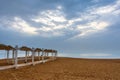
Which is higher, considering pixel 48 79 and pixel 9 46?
Result: pixel 9 46

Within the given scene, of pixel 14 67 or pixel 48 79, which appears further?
pixel 14 67

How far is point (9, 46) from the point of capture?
17.6 metres

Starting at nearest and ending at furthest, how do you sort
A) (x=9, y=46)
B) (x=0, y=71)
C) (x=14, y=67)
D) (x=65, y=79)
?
(x=65, y=79), (x=0, y=71), (x=14, y=67), (x=9, y=46)

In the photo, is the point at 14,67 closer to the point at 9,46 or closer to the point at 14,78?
the point at 9,46

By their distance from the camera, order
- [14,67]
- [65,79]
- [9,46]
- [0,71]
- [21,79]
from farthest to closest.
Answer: [9,46] < [14,67] < [0,71] < [65,79] < [21,79]

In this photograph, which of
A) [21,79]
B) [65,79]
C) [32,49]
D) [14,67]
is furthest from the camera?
[32,49]

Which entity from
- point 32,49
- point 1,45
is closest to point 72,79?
point 1,45

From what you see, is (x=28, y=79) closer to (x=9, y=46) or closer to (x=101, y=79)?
(x=101, y=79)

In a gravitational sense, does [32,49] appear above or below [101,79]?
above

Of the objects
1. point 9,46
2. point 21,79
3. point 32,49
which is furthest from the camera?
point 32,49

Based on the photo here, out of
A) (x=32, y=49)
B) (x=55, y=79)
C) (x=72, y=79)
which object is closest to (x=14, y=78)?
(x=55, y=79)

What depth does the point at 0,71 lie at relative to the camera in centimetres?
1370

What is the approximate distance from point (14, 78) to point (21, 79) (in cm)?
43

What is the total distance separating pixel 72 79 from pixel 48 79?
1.50m
